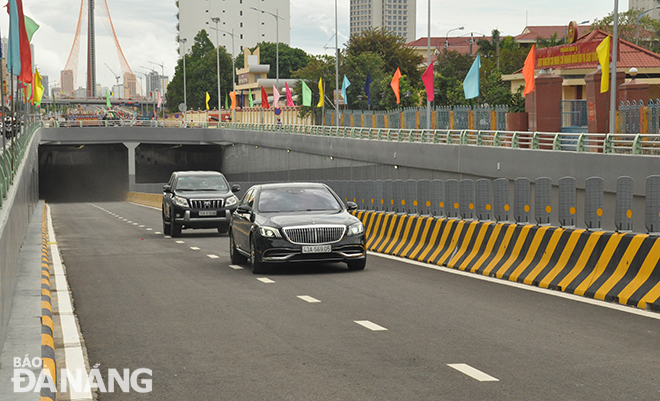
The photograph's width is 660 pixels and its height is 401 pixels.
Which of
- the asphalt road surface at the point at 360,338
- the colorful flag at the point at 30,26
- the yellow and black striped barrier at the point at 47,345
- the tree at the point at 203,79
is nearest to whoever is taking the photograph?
the yellow and black striped barrier at the point at 47,345

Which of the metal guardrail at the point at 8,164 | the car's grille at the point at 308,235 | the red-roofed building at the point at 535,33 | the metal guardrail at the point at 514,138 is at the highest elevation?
the red-roofed building at the point at 535,33

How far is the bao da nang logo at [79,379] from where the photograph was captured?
236 inches

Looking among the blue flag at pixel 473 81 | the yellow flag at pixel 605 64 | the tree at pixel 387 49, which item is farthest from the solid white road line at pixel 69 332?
the tree at pixel 387 49

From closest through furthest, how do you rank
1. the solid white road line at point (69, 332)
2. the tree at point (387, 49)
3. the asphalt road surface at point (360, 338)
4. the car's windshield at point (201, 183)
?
the asphalt road surface at point (360, 338) < the solid white road line at point (69, 332) < the car's windshield at point (201, 183) < the tree at point (387, 49)

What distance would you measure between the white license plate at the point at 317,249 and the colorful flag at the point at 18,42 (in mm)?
9279

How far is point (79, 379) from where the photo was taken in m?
7.07

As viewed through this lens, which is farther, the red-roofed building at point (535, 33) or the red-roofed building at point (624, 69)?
the red-roofed building at point (535, 33)

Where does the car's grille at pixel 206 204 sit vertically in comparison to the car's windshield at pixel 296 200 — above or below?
below

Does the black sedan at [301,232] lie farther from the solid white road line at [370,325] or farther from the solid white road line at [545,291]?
the solid white road line at [370,325]

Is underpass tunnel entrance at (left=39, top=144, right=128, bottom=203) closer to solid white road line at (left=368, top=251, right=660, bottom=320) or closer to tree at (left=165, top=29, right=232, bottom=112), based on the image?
tree at (left=165, top=29, right=232, bottom=112)

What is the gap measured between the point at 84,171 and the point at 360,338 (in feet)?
303

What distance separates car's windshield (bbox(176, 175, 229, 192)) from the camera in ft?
82.8

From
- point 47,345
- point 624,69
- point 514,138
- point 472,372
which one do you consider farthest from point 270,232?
point 624,69

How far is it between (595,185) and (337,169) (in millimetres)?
40363
